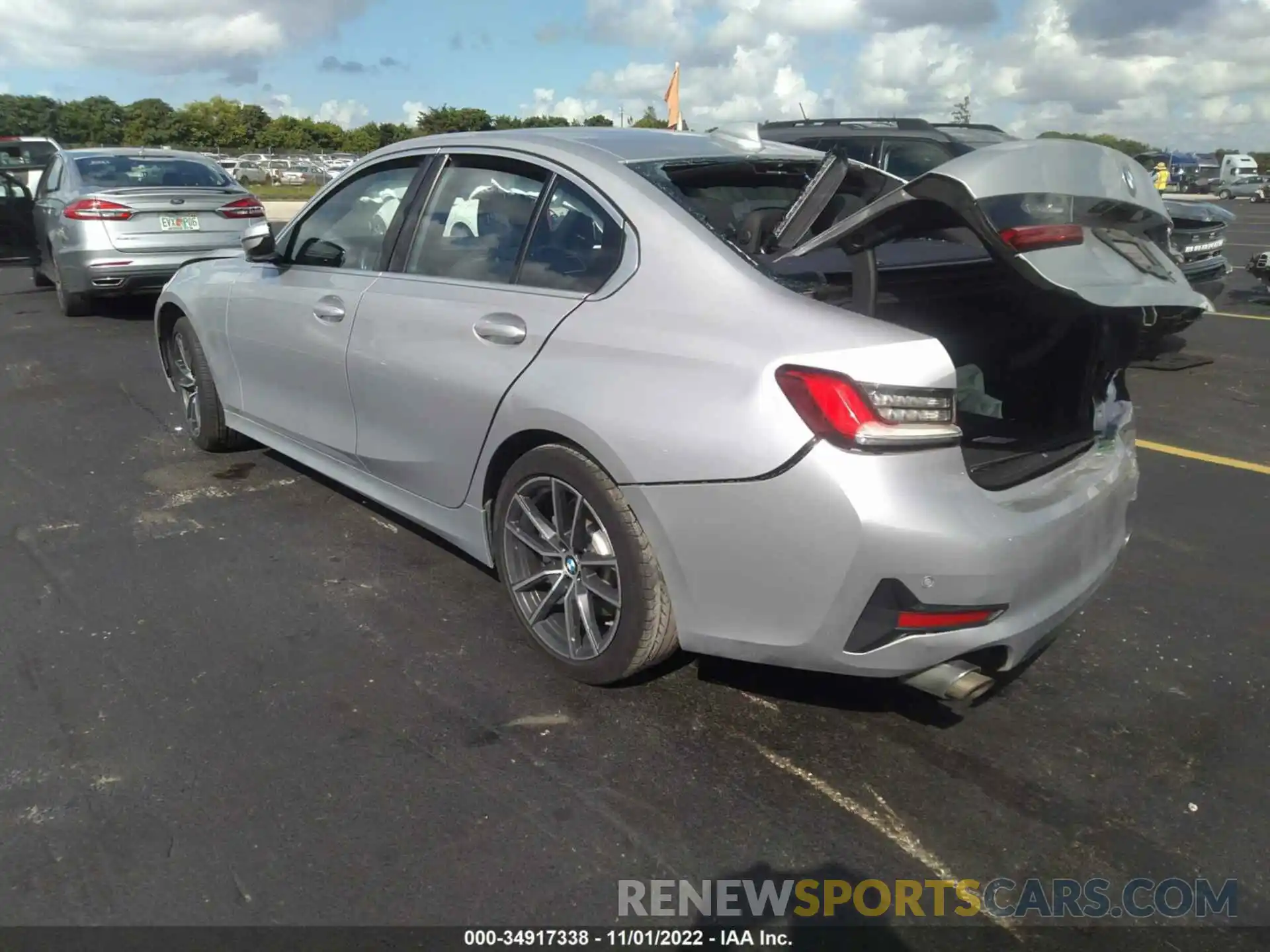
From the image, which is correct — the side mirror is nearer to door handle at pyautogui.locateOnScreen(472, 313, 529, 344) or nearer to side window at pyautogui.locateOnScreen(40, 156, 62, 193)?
door handle at pyautogui.locateOnScreen(472, 313, 529, 344)

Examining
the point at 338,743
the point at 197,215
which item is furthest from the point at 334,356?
the point at 197,215

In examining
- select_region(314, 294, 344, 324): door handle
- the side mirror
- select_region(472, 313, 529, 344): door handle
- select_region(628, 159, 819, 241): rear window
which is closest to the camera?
select_region(628, 159, 819, 241): rear window

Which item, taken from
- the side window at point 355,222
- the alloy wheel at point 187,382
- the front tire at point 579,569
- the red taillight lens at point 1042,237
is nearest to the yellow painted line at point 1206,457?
the red taillight lens at point 1042,237

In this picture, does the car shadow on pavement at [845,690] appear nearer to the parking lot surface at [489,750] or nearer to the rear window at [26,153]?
the parking lot surface at [489,750]

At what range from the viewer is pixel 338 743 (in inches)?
118

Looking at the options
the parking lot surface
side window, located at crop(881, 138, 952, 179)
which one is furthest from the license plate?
side window, located at crop(881, 138, 952, 179)

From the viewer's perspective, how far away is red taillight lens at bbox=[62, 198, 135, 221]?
941cm

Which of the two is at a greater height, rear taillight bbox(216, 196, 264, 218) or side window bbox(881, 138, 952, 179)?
side window bbox(881, 138, 952, 179)

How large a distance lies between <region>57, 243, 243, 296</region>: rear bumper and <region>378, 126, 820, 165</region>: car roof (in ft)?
21.4

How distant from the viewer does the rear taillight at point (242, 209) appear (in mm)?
9852

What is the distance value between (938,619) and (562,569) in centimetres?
120

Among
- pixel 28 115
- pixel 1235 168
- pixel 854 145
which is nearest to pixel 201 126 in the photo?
pixel 28 115

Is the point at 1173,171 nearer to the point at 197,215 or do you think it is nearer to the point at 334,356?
the point at 197,215

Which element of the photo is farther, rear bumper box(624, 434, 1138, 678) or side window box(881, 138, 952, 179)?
side window box(881, 138, 952, 179)
